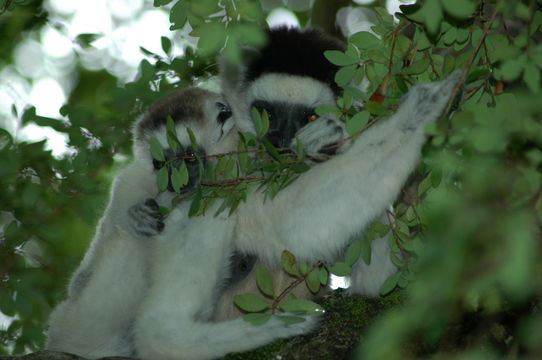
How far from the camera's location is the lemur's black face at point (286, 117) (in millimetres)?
4184

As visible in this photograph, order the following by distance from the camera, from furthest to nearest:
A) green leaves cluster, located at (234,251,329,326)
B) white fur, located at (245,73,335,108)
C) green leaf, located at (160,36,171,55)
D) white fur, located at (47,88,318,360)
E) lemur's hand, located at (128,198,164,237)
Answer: green leaf, located at (160,36,171,55) < white fur, located at (245,73,335,108) < lemur's hand, located at (128,198,164,237) < white fur, located at (47,88,318,360) < green leaves cluster, located at (234,251,329,326)

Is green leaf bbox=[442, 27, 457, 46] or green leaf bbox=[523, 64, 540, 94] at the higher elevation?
green leaf bbox=[523, 64, 540, 94]

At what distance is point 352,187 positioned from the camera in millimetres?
3373

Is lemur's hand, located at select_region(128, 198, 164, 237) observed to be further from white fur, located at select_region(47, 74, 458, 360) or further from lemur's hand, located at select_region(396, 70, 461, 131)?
lemur's hand, located at select_region(396, 70, 461, 131)

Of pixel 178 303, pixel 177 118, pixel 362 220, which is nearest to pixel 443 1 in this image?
pixel 362 220

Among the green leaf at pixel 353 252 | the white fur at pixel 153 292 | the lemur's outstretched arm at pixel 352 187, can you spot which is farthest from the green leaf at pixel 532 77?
the white fur at pixel 153 292

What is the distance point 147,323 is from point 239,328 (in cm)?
56

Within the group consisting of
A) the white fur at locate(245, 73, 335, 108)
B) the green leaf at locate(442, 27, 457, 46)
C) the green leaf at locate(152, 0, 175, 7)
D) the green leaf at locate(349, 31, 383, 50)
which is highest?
the green leaf at locate(152, 0, 175, 7)

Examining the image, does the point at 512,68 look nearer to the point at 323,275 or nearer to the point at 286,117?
the point at 323,275

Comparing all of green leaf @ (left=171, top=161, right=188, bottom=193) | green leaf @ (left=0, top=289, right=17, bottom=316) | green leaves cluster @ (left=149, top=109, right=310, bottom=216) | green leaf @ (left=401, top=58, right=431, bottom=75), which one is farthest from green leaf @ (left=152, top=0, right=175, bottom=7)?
green leaf @ (left=0, top=289, right=17, bottom=316)

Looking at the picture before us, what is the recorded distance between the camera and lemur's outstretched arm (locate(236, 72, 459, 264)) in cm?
319

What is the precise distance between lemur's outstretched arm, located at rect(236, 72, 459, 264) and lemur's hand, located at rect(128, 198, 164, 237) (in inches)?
24.2

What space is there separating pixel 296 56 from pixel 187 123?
3.09ft

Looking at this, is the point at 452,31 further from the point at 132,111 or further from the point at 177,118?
the point at 132,111
